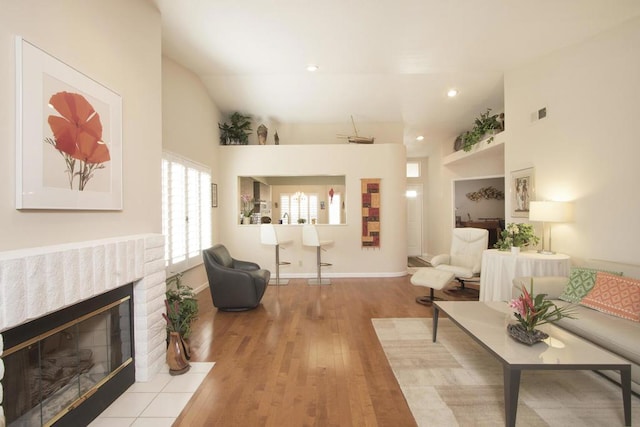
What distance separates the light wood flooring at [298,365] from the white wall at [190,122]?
149 cm

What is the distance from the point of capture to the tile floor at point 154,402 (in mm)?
1773

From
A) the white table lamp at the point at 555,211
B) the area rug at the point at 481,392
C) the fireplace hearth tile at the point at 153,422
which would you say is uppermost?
the white table lamp at the point at 555,211

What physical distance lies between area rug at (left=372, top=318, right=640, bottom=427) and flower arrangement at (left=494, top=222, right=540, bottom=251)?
165 centimetres

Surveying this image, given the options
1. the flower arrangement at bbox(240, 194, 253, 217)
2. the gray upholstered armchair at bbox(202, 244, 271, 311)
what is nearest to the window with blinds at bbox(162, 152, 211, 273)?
the gray upholstered armchair at bbox(202, 244, 271, 311)

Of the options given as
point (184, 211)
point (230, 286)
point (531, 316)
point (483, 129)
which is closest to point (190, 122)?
point (184, 211)

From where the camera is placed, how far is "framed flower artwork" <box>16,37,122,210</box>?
1425 mm

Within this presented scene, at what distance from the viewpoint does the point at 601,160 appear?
9.98ft

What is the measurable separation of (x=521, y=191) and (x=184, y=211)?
5.24 m

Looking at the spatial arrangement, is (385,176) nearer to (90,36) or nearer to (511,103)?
(511,103)

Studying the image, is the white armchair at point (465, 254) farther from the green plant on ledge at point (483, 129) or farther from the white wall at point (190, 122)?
the white wall at point (190, 122)

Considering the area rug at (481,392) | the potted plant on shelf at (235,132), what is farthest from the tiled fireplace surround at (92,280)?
the potted plant on shelf at (235,132)

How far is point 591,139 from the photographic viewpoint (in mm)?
3133

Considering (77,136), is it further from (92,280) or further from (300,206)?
(300,206)

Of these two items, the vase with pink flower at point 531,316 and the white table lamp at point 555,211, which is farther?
the white table lamp at point 555,211
